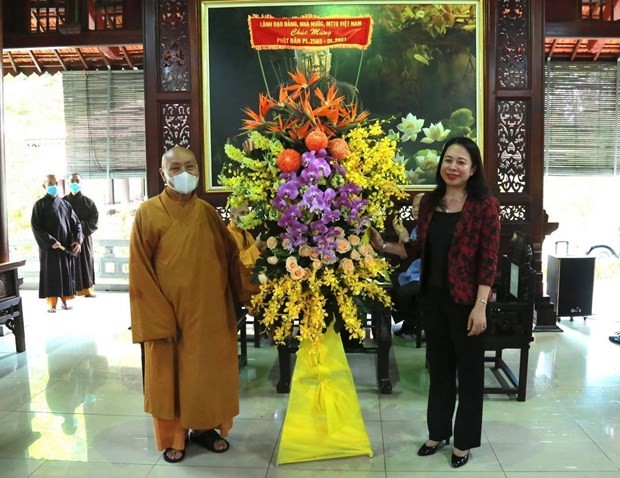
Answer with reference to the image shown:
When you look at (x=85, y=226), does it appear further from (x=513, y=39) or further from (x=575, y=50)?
(x=575, y=50)

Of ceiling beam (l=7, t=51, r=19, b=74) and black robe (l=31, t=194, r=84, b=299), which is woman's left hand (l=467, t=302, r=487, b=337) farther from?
ceiling beam (l=7, t=51, r=19, b=74)

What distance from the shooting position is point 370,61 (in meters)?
4.39

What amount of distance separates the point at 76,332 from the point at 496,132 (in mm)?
3791

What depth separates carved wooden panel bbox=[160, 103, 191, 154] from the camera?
4.42 meters

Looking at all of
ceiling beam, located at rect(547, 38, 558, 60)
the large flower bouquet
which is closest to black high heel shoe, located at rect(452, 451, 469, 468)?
the large flower bouquet

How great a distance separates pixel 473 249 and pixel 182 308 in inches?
47.5

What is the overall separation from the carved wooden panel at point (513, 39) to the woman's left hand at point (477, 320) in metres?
2.73

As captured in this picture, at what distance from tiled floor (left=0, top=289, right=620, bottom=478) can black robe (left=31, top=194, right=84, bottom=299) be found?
1.22 meters

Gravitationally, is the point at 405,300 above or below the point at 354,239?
below

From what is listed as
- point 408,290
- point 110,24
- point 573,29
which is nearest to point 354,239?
point 408,290

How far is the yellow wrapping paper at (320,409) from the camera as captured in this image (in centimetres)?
239

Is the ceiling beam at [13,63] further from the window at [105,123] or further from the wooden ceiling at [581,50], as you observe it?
the wooden ceiling at [581,50]

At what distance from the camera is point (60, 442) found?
2.62 metres

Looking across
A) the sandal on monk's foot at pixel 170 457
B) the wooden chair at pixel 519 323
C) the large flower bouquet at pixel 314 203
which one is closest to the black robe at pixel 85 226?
the sandal on monk's foot at pixel 170 457
